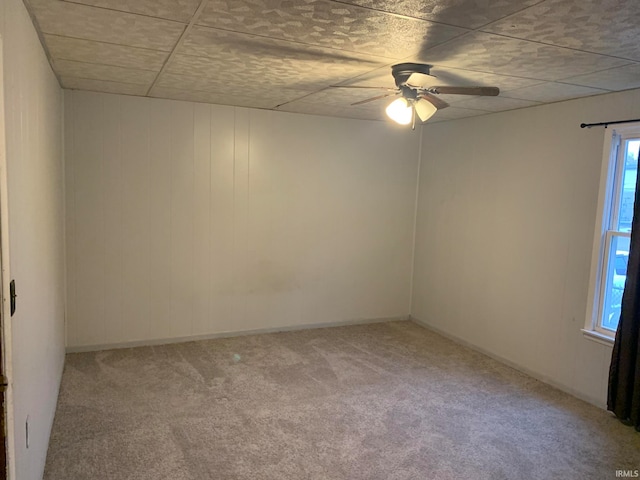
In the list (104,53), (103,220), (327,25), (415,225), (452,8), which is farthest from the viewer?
(415,225)

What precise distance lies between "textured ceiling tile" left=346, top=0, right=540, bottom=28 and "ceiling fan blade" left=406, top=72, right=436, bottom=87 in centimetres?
86

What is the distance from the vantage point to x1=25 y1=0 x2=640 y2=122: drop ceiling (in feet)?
6.75

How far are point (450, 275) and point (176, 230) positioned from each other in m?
2.87

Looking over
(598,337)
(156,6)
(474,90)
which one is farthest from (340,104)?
(598,337)

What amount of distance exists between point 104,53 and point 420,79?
200 cm

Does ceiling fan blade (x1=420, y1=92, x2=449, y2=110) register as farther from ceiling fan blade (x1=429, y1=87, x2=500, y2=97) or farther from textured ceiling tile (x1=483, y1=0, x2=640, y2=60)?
textured ceiling tile (x1=483, y1=0, x2=640, y2=60)

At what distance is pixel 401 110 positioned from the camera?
3.08 m

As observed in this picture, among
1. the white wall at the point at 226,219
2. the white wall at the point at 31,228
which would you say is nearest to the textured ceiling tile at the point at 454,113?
the white wall at the point at 226,219

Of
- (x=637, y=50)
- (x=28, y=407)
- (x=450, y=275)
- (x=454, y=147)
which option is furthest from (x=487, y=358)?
(x=28, y=407)

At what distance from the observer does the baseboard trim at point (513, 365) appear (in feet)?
12.2

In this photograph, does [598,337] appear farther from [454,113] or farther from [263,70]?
[263,70]

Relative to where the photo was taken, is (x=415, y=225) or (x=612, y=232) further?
(x=415, y=225)

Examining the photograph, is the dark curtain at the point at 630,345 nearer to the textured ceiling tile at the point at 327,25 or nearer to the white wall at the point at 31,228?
the textured ceiling tile at the point at 327,25

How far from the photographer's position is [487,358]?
181 inches
